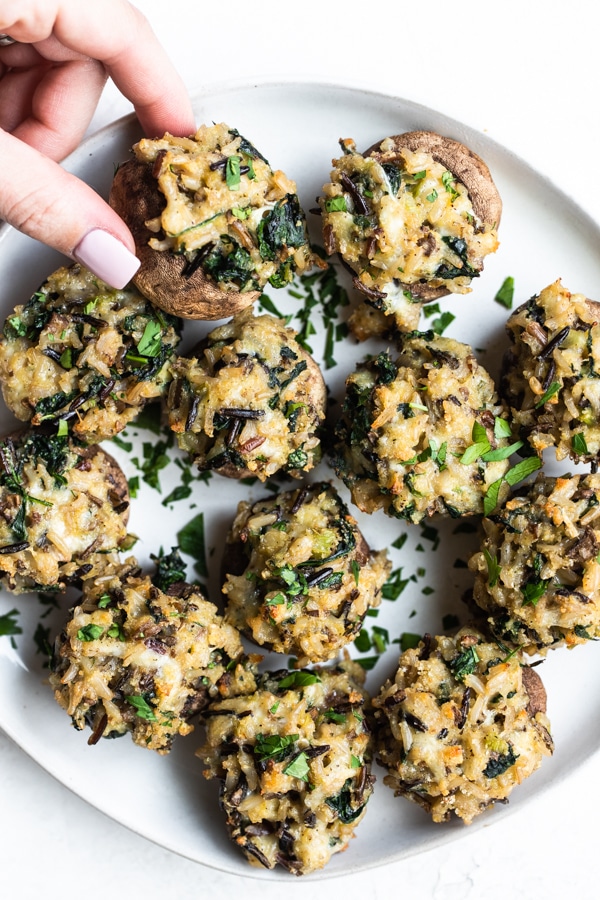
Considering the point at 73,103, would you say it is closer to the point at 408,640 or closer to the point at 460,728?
the point at 408,640

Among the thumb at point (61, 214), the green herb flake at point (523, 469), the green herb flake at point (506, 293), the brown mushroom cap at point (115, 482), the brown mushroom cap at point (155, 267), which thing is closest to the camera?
the thumb at point (61, 214)

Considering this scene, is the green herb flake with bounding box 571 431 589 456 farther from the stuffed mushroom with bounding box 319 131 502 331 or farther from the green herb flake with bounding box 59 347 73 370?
the green herb flake with bounding box 59 347 73 370

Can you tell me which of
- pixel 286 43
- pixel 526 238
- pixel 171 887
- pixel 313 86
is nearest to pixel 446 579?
pixel 526 238

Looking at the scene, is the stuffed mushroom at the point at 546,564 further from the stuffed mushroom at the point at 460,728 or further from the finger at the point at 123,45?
the finger at the point at 123,45

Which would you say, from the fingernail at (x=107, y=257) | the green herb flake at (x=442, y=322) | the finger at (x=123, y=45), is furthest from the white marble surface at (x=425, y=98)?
the fingernail at (x=107, y=257)

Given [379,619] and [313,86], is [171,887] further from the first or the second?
[313,86]

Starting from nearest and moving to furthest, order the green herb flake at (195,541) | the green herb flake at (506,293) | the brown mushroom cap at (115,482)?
the brown mushroom cap at (115,482) → the green herb flake at (506,293) → the green herb flake at (195,541)

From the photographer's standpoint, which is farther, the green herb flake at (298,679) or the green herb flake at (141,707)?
the green herb flake at (298,679)

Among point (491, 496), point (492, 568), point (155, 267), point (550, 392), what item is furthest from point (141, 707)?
point (550, 392)

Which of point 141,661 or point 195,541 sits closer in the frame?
point 141,661
